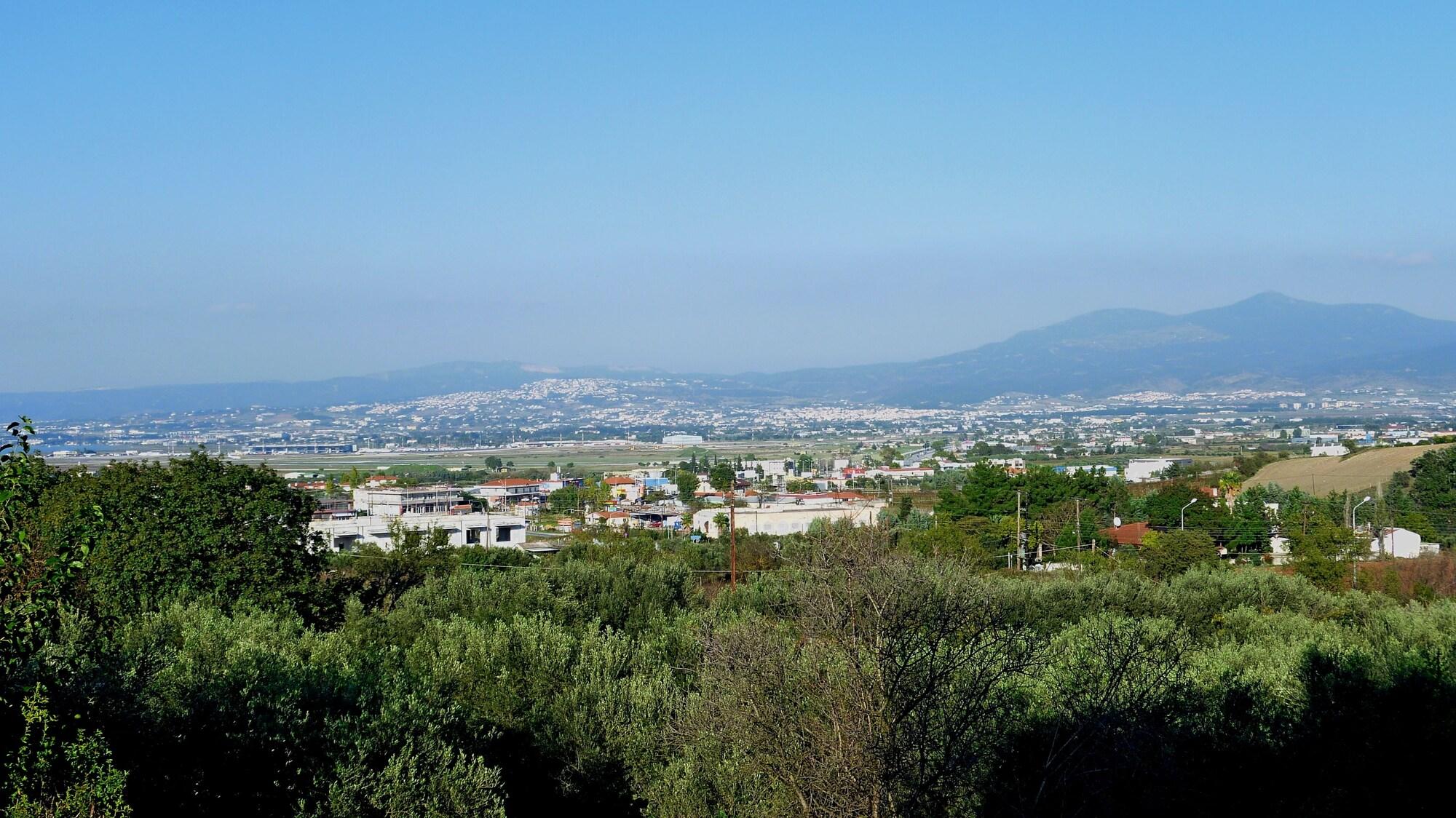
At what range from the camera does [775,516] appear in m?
48.8

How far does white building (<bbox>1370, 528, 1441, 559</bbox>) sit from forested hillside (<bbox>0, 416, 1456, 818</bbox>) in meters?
19.9

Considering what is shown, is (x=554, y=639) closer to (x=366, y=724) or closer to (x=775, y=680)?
(x=366, y=724)

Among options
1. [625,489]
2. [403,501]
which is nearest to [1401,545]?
[403,501]

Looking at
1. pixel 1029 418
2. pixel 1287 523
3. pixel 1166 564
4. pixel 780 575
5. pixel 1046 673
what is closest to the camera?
pixel 1046 673

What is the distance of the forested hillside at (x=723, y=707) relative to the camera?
335 inches

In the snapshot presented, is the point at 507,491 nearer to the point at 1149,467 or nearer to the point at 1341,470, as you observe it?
the point at 1149,467

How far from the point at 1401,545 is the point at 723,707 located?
3235 centimetres

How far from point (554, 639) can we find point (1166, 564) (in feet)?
65.1

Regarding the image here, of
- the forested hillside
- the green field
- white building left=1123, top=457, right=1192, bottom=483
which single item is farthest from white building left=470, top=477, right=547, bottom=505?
the forested hillside

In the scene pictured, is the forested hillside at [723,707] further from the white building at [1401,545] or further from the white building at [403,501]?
the white building at [403,501]

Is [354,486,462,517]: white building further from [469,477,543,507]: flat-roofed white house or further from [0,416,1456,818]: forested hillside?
[0,416,1456,818]: forested hillside

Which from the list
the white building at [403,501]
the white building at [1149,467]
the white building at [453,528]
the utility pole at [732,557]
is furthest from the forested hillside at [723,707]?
the white building at [1149,467]

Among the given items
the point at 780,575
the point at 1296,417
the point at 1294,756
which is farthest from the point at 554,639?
the point at 1296,417

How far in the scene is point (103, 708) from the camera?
866 centimetres
